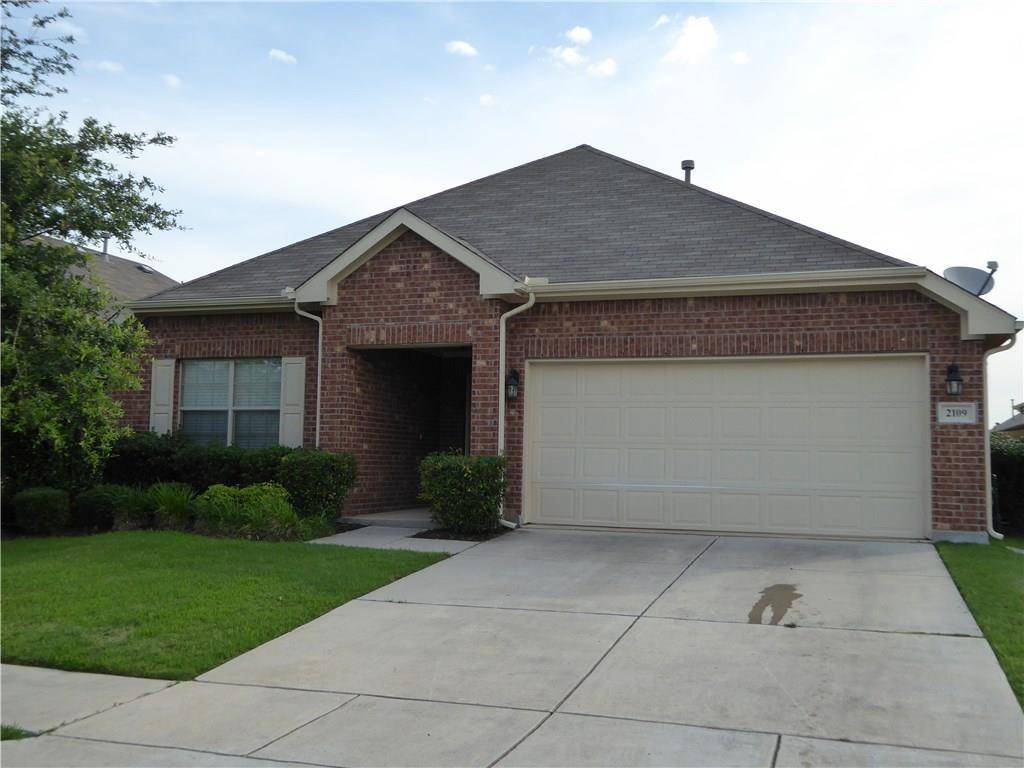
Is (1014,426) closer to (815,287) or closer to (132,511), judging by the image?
(815,287)

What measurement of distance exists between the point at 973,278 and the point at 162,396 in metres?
12.4

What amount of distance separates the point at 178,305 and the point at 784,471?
9715mm

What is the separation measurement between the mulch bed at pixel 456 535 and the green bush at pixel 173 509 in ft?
10.0

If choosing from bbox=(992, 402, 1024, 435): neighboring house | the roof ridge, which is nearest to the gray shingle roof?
the roof ridge

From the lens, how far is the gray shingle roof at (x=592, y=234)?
12.5 meters

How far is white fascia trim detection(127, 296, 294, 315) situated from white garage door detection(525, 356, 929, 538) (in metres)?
4.25

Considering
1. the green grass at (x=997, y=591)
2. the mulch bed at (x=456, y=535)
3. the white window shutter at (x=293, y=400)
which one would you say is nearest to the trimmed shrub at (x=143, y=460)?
the white window shutter at (x=293, y=400)

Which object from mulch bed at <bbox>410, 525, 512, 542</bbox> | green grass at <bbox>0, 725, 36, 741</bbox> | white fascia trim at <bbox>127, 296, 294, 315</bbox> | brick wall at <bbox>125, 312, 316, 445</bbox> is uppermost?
white fascia trim at <bbox>127, 296, 294, 315</bbox>

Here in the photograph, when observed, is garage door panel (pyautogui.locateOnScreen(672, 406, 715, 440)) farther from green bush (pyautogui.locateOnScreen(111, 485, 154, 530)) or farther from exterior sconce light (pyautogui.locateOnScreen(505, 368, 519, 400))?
green bush (pyautogui.locateOnScreen(111, 485, 154, 530))

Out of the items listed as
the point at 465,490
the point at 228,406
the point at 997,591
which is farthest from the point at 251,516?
the point at 997,591

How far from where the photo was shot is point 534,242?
1431 cm

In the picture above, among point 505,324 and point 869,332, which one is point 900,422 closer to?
point 869,332

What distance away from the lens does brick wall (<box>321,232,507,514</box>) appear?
12.6m

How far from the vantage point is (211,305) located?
14.2 metres
